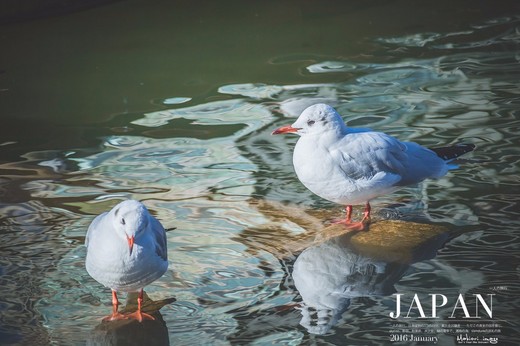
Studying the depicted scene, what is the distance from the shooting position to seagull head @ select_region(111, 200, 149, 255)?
3578mm

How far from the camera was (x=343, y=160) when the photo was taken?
15.1 ft

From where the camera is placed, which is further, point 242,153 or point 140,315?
point 242,153

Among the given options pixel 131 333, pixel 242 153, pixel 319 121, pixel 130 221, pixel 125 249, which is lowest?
pixel 131 333

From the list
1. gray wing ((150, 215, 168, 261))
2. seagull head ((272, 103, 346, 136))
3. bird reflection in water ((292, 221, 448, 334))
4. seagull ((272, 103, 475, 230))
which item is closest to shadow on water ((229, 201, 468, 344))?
bird reflection in water ((292, 221, 448, 334))

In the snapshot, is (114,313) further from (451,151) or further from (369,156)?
(451,151)

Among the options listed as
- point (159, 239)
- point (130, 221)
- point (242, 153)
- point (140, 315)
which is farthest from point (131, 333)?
point (242, 153)

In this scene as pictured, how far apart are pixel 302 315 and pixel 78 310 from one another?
1.03 m

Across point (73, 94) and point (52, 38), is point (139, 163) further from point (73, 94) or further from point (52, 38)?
point (52, 38)

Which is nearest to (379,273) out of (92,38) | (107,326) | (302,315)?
(302,315)

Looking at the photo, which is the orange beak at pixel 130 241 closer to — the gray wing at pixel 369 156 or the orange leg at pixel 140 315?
the orange leg at pixel 140 315

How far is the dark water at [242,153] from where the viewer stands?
4074 mm

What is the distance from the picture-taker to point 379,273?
433 cm

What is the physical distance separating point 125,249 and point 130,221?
0.43 feet

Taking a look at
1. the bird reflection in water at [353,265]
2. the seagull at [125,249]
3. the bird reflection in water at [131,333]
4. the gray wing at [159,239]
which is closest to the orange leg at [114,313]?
the bird reflection in water at [131,333]
